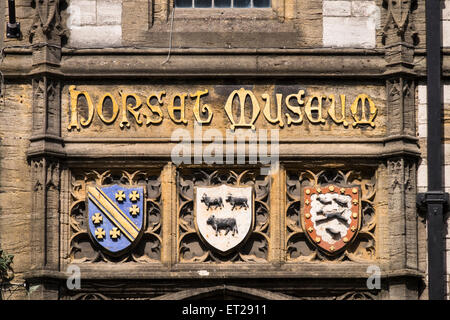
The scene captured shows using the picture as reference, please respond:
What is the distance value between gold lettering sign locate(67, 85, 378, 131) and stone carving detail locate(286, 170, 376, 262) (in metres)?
0.61

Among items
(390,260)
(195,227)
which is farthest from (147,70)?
(390,260)

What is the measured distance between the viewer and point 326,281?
24.2 meters

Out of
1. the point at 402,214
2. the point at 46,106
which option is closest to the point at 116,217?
the point at 46,106

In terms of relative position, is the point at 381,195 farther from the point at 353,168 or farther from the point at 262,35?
the point at 262,35

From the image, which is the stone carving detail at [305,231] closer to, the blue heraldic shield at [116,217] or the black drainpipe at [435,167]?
the black drainpipe at [435,167]

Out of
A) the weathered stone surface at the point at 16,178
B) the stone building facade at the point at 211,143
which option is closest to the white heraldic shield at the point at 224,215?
the stone building facade at the point at 211,143

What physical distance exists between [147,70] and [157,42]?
0.38m

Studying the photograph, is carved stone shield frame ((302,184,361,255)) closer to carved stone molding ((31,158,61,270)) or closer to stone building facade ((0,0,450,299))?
stone building facade ((0,0,450,299))

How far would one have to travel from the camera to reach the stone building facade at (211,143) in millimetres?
24188

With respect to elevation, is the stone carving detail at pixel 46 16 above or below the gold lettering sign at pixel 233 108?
above

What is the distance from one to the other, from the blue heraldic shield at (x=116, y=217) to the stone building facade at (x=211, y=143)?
0.03 m

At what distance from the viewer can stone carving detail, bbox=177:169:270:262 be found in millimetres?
24328

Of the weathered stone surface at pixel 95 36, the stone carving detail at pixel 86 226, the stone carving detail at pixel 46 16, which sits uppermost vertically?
the stone carving detail at pixel 46 16

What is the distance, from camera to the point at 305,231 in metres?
24.4
